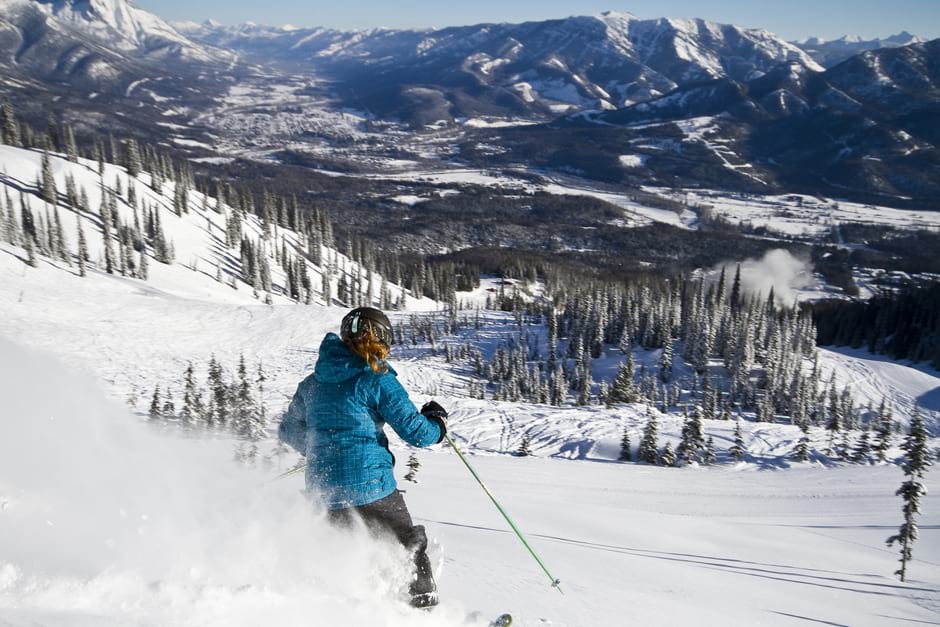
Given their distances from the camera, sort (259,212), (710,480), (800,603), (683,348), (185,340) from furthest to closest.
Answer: (259,212) → (683,348) → (185,340) → (710,480) → (800,603)

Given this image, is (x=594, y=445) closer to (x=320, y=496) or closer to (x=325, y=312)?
(x=320, y=496)

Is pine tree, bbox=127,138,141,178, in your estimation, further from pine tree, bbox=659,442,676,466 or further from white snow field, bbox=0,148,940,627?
pine tree, bbox=659,442,676,466

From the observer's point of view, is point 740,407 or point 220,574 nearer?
point 220,574

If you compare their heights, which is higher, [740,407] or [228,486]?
[228,486]

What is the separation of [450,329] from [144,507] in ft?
360

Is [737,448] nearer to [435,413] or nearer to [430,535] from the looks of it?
[430,535]

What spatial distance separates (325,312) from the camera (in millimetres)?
85188

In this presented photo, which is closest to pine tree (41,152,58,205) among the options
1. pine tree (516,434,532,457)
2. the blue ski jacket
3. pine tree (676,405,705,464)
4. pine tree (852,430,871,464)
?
pine tree (516,434,532,457)

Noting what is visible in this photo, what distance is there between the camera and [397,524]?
18.1ft

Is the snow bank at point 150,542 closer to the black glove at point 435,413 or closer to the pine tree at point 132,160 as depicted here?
the black glove at point 435,413

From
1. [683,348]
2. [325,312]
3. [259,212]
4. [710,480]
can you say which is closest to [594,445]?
[710,480]

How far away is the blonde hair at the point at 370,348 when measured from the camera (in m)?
5.09

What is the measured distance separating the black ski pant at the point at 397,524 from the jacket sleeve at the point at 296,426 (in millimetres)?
818

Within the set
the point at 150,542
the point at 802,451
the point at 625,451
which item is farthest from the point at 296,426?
the point at 802,451
